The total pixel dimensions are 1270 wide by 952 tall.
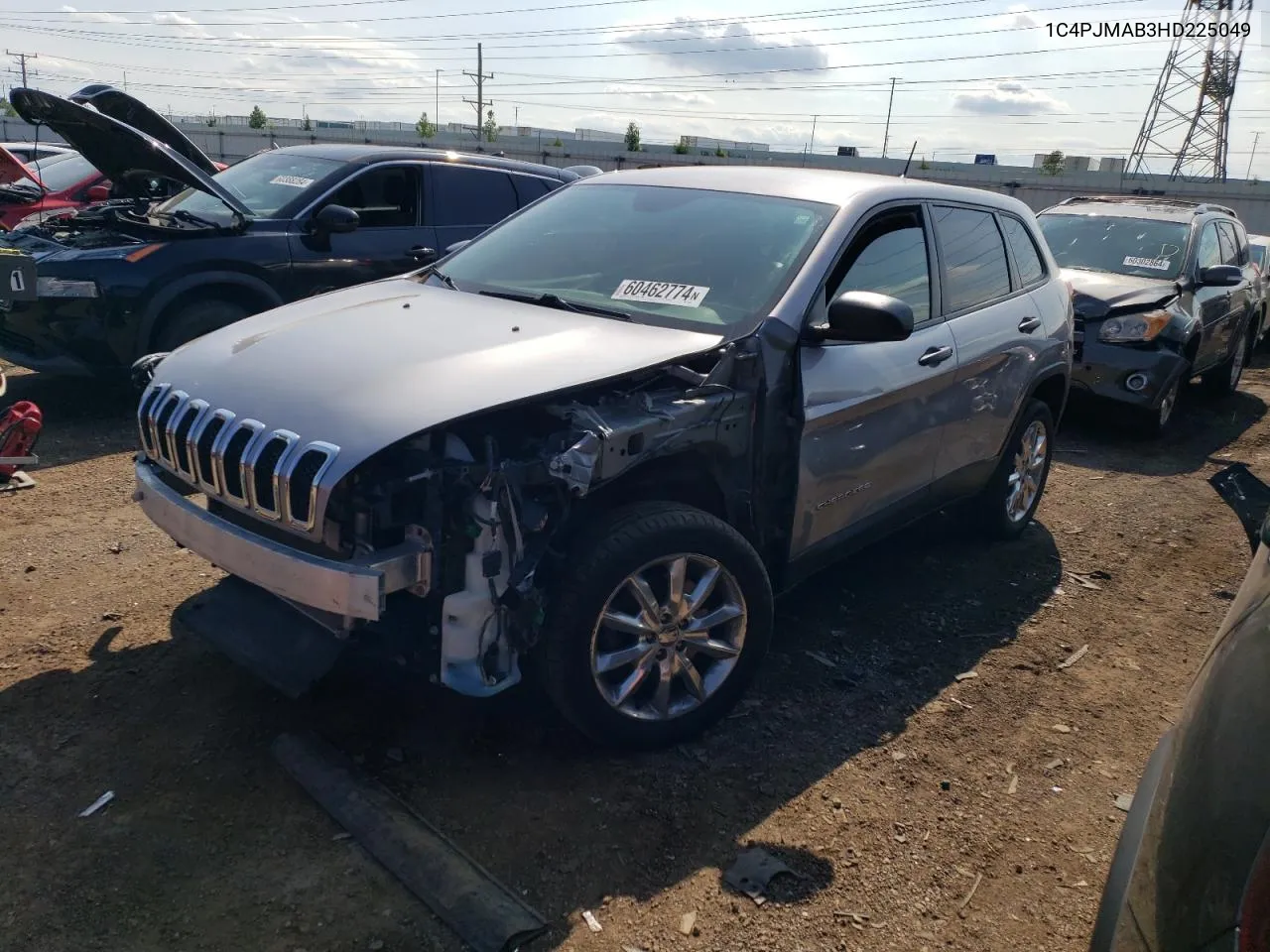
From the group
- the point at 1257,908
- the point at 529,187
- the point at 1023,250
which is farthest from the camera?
the point at 529,187

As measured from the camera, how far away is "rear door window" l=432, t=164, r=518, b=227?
301 inches

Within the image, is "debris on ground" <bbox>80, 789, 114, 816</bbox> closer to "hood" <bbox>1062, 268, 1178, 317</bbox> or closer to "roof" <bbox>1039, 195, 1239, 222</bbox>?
"hood" <bbox>1062, 268, 1178, 317</bbox>

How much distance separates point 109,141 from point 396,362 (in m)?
4.60

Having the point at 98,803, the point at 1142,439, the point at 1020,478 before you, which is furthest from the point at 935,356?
the point at 1142,439

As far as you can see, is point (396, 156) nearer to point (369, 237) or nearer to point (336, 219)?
point (369, 237)

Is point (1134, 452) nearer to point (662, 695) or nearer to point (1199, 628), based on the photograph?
point (1199, 628)

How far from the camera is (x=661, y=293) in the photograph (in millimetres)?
3611

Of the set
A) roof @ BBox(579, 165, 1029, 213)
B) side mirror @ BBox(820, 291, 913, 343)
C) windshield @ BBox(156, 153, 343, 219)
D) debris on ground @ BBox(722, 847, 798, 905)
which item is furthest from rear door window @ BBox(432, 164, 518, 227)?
debris on ground @ BBox(722, 847, 798, 905)

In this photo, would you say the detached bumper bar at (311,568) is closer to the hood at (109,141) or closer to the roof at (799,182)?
the roof at (799,182)

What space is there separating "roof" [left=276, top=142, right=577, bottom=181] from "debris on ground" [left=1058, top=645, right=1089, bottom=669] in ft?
18.9

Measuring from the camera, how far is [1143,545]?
18.2 ft

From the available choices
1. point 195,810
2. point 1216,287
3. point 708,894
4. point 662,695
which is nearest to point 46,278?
point 195,810

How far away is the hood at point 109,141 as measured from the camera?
6000 mm

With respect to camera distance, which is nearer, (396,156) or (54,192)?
(396,156)
